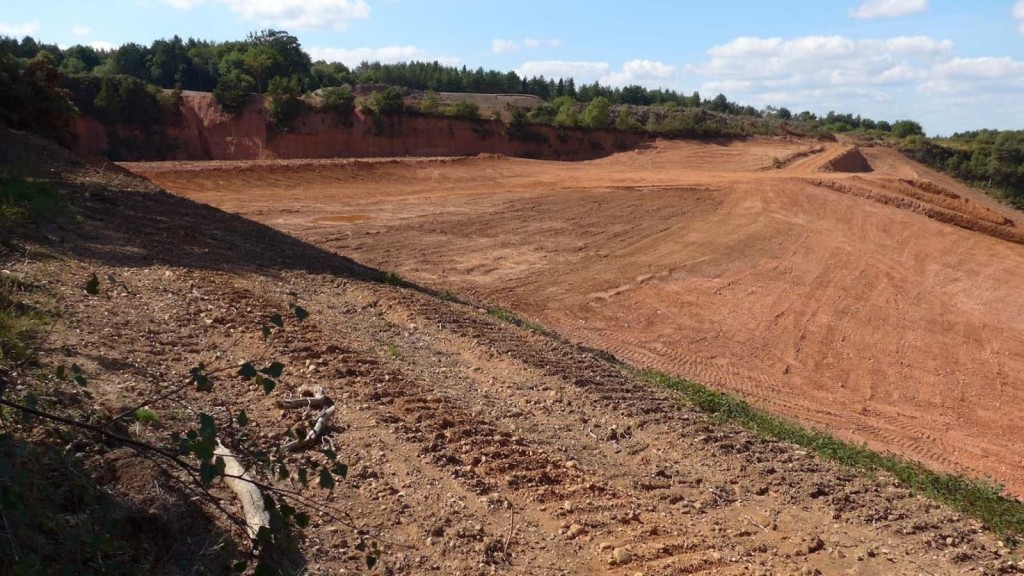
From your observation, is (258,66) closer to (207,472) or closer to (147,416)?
(147,416)

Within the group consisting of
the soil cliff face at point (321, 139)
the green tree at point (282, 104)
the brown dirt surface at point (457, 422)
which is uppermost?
the green tree at point (282, 104)

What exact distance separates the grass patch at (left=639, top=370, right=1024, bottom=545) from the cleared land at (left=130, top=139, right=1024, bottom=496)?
2930 millimetres

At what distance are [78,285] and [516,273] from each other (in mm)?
11935

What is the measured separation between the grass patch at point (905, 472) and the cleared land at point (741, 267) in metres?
2.93

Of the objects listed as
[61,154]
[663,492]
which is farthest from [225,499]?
[61,154]

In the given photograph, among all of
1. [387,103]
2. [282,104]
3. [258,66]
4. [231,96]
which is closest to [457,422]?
[282,104]

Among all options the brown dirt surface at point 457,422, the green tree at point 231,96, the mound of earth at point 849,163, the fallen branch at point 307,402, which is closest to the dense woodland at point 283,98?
the green tree at point 231,96

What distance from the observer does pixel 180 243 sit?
1077 centimetres

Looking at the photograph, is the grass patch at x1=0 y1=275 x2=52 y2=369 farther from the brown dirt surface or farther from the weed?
the weed

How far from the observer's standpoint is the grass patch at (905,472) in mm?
6637

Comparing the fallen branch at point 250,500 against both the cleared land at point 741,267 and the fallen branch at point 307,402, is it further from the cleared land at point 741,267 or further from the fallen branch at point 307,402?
the cleared land at point 741,267

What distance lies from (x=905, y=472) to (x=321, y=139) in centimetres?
3675

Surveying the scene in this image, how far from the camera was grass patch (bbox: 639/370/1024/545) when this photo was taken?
6.64 m

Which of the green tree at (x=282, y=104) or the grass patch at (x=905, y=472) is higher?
the green tree at (x=282, y=104)
